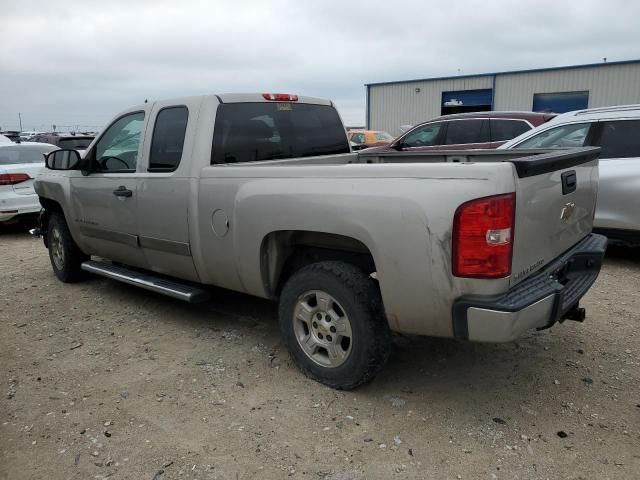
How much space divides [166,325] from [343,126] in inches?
95.6

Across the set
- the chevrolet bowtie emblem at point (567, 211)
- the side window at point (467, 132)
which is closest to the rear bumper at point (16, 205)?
the side window at point (467, 132)

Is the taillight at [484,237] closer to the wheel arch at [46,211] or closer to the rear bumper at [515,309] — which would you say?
the rear bumper at [515,309]

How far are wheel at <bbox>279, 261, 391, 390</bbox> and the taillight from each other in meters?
0.65

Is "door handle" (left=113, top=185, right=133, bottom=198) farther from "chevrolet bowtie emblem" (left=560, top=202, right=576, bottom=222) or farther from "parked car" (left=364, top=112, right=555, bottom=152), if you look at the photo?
"parked car" (left=364, top=112, right=555, bottom=152)

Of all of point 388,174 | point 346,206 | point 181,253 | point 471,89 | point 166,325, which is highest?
point 471,89

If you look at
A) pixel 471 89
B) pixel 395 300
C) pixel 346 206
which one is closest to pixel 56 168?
pixel 346 206

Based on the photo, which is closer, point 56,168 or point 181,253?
point 181,253

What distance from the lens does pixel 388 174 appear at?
2859mm

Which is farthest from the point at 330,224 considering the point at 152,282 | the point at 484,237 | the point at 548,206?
the point at 152,282

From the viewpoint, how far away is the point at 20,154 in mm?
9383

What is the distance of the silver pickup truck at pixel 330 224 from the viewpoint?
105 inches

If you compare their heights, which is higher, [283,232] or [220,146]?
[220,146]

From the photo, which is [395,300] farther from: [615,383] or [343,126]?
[343,126]

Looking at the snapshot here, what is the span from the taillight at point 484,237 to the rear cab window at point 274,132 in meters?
2.03
